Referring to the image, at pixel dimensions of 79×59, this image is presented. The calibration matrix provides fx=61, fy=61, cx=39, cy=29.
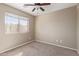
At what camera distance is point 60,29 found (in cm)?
225

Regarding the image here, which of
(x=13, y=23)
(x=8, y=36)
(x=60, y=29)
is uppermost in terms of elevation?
(x=13, y=23)

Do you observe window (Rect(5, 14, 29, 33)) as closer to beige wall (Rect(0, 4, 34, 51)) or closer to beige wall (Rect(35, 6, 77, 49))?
beige wall (Rect(0, 4, 34, 51))

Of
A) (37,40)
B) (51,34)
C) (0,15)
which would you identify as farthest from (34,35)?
(0,15)

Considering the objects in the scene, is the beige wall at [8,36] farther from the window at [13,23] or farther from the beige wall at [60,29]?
the beige wall at [60,29]

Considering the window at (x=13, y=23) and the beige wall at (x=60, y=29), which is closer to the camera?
the window at (x=13, y=23)

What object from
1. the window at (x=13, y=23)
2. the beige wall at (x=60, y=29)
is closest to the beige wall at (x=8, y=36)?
the window at (x=13, y=23)

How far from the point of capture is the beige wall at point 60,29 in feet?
6.94

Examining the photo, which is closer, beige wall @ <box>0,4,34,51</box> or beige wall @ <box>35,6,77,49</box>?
beige wall @ <box>0,4,34,51</box>

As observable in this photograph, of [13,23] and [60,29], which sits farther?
[60,29]

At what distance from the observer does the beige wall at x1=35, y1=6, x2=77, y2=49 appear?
2.12m

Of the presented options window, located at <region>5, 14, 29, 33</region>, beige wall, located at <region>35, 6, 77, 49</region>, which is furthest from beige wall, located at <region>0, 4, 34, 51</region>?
beige wall, located at <region>35, 6, 77, 49</region>

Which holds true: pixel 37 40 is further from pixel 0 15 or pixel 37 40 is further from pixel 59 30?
pixel 0 15

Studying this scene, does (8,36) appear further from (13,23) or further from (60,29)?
(60,29)

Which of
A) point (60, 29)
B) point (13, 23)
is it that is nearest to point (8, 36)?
point (13, 23)
